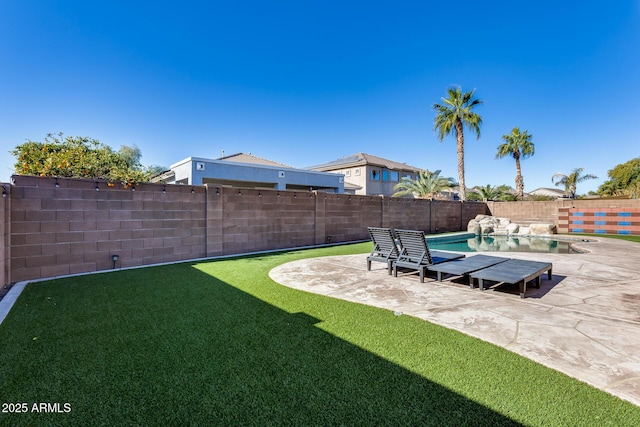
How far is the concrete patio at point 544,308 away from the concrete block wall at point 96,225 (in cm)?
355

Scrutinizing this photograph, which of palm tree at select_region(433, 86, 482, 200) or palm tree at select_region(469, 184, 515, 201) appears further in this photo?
palm tree at select_region(469, 184, 515, 201)

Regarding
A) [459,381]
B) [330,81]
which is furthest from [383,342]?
[330,81]

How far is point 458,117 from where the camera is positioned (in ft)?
70.6

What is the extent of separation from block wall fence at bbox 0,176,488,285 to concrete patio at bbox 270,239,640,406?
3.15 metres

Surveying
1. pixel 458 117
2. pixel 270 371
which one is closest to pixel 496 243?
pixel 458 117

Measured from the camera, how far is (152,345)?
121 inches

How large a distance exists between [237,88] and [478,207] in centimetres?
2047

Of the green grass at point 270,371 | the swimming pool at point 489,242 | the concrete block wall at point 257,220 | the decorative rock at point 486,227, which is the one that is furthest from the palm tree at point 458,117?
the green grass at point 270,371

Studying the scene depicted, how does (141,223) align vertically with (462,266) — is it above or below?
above

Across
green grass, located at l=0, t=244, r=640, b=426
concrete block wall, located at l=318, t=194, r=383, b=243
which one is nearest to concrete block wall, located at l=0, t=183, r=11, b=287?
green grass, located at l=0, t=244, r=640, b=426

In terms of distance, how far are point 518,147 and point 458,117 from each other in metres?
10.9

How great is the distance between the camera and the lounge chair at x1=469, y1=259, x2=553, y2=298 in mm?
4719

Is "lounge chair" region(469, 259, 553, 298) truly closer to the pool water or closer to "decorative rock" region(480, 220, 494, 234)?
the pool water

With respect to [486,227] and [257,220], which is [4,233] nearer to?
[257,220]
